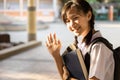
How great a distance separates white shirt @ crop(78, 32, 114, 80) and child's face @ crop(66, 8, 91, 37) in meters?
0.13

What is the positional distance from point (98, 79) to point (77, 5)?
0.34 m

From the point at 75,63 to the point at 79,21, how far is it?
0.19 m

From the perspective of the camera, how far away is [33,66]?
7141mm

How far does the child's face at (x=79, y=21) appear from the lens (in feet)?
5.25

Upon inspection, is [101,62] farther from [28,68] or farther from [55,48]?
[28,68]

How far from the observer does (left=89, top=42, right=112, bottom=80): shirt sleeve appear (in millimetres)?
1479

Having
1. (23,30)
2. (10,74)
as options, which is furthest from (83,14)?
(23,30)

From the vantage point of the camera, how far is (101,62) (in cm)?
148

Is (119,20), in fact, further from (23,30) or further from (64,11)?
(64,11)

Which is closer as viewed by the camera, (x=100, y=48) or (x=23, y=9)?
(x=100, y=48)

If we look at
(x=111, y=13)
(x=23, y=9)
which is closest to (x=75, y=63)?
(x=111, y=13)

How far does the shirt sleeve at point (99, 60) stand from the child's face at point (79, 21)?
0.13m

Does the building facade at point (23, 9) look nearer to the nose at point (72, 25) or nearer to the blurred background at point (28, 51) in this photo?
the blurred background at point (28, 51)

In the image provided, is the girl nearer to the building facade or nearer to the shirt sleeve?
the shirt sleeve
